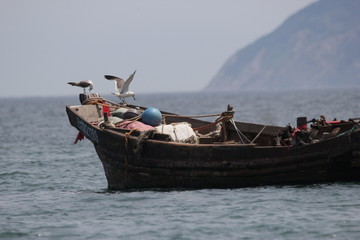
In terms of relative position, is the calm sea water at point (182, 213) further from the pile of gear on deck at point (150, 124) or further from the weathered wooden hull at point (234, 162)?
the pile of gear on deck at point (150, 124)

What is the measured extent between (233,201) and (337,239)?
11.1 feet

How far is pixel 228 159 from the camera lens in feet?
53.8

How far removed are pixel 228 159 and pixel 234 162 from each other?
0.49ft

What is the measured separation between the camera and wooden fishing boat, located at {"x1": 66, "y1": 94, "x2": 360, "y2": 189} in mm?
16141

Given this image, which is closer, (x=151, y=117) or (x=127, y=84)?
(x=151, y=117)

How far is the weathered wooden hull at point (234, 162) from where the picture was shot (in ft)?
52.9

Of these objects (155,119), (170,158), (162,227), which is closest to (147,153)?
(170,158)

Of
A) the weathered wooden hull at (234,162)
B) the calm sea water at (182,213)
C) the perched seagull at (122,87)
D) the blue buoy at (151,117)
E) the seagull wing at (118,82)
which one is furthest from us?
the seagull wing at (118,82)

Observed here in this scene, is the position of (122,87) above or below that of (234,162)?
above

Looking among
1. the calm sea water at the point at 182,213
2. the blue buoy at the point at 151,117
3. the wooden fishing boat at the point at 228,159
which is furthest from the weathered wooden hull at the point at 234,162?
the blue buoy at the point at 151,117

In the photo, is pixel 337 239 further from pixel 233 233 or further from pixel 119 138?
pixel 119 138

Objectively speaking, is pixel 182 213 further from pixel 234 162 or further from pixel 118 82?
pixel 118 82

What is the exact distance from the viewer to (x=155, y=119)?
18.5 meters

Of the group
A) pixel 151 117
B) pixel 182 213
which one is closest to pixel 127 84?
pixel 151 117
